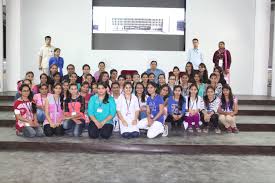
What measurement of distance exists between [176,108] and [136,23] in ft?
14.0

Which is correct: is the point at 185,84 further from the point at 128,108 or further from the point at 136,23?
→ the point at 136,23

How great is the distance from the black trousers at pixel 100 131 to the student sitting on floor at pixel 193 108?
1418mm

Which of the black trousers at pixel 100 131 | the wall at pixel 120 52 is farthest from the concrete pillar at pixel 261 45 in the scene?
the black trousers at pixel 100 131

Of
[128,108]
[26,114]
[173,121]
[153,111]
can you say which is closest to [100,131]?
[128,108]

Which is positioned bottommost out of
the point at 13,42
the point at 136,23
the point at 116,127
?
the point at 116,127

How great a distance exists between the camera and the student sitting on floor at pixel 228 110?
20.5ft

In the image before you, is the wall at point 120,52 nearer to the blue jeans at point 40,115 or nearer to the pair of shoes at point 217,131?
the blue jeans at point 40,115

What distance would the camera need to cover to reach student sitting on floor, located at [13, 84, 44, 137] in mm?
5605

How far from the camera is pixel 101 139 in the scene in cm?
559

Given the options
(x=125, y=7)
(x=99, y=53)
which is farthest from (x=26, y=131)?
(x=125, y=7)

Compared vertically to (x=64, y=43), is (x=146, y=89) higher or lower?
lower

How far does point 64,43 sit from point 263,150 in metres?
6.32

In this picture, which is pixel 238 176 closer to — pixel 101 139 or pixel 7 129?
pixel 101 139

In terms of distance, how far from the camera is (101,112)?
18.9ft
